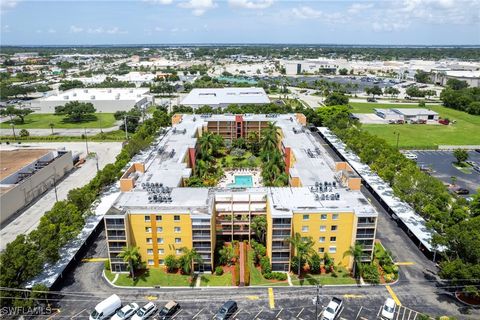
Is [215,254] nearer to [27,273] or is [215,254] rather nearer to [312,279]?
[312,279]

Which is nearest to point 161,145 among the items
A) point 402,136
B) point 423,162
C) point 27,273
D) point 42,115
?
point 27,273

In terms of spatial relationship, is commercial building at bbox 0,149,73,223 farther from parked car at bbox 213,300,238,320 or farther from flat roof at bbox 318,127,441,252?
flat roof at bbox 318,127,441,252

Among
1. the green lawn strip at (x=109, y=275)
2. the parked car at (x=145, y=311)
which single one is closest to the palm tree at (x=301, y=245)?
the parked car at (x=145, y=311)

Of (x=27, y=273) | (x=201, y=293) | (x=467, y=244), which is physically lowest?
(x=201, y=293)

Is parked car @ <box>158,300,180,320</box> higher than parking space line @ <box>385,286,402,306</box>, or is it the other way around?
parked car @ <box>158,300,180,320</box>

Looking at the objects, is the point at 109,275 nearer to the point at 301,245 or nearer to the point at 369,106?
the point at 301,245

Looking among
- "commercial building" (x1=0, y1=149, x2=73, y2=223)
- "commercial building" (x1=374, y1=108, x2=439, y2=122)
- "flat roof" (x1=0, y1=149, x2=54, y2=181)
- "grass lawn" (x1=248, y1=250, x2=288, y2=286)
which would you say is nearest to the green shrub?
"grass lawn" (x1=248, y1=250, x2=288, y2=286)

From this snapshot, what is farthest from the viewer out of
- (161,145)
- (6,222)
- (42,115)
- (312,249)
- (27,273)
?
(42,115)
